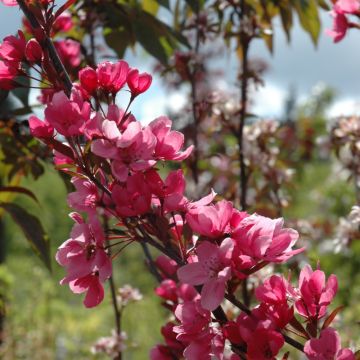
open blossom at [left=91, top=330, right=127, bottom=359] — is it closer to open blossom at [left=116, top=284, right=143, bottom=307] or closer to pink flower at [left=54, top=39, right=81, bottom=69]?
open blossom at [left=116, top=284, right=143, bottom=307]

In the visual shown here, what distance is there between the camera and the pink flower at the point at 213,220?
0.60 metres

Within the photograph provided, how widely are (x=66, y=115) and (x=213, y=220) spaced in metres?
0.17

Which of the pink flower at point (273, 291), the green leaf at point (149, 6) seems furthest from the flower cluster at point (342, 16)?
the pink flower at point (273, 291)

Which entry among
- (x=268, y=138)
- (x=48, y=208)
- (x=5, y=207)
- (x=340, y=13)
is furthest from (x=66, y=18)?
(x=48, y=208)

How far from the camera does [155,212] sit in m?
0.61

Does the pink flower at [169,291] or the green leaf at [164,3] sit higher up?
the green leaf at [164,3]

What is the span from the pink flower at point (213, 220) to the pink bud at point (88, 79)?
16cm

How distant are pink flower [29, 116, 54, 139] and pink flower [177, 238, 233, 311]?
193mm

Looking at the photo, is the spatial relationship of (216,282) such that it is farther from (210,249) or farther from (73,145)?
(73,145)

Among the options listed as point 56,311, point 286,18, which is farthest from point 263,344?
point 56,311

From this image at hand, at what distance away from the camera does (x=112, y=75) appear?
0.64 meters

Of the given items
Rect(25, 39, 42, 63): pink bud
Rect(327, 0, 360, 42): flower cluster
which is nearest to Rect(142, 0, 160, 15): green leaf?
Rect(327, 0, 360, 42): flower cluster

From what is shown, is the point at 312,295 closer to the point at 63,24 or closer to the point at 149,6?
→ the point at 63,24

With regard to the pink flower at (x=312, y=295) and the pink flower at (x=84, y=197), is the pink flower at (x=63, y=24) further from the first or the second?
the pink flower at (x=312, y=295)
